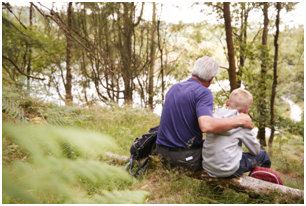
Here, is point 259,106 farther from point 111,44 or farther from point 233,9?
point 111,44

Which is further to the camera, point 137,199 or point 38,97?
point 38,97

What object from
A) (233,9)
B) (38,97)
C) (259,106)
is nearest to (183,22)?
(233,9)

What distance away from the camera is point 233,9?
8.17 meters

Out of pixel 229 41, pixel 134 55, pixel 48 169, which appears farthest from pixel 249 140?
pixel 134 55

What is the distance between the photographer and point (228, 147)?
79.4 inches

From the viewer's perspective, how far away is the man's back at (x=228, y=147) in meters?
2.02

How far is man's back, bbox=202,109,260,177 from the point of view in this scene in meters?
2.02

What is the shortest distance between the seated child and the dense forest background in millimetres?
→ 1472

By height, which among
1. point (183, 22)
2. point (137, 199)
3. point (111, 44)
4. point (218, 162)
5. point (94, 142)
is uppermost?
point (183, 22)

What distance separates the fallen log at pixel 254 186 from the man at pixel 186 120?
202 mm

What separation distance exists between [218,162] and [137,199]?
1.41 m

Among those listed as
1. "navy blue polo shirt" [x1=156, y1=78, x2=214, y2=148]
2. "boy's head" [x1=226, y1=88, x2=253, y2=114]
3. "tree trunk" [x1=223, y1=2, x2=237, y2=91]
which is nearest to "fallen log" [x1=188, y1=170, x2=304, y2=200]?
"navy blue polo shirt" [x1=156, y1=78, x2=214, y2=148]

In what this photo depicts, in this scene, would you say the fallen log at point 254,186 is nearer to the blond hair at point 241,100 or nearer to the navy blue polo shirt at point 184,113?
the navy blue polo shirt at point 184,113

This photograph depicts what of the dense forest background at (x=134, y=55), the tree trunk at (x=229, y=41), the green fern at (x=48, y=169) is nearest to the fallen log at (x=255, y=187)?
the green fern at (x=48, y=169)
